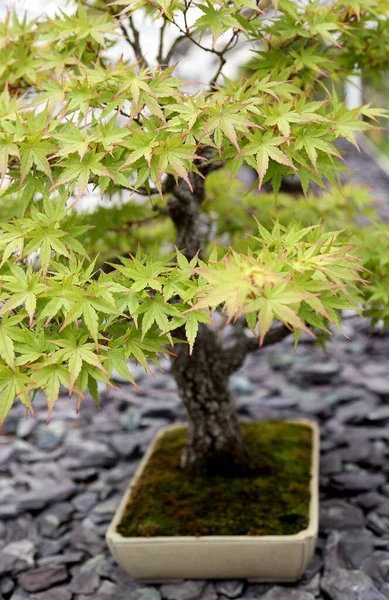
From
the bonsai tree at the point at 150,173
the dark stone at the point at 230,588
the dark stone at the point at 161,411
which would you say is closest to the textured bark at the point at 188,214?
the bonsai tree at the point at 150,173

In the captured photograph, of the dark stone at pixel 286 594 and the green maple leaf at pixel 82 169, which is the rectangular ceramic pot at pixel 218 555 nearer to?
the dark stone at pixel 286 594

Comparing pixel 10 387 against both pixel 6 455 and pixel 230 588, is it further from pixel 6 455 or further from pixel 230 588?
pixel 6 455

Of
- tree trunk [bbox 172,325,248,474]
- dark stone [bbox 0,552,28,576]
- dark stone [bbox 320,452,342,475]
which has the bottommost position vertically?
dark stone [bbox 320,452,342,475]

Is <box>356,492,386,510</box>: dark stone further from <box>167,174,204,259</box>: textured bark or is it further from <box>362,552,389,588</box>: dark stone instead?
<box>167,174,204,259</box>: textured bark

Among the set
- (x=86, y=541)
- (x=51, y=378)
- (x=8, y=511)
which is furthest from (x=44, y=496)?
(x=51, y=378)

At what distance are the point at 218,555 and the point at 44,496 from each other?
2.58 feet

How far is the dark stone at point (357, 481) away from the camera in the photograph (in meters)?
2.02

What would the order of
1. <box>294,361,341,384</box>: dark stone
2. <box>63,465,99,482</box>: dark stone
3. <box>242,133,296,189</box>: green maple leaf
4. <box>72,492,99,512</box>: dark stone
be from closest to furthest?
<box>242,133,296,189</box>: green maple leaf < <box>72,492,99,512</box>: dark stone < <box>63,465,99,482</box>: dark stone < <box>294,361,341,384</box>: dark stone

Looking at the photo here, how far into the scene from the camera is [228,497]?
1.80 metres

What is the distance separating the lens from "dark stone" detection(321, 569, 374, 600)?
1580 mm

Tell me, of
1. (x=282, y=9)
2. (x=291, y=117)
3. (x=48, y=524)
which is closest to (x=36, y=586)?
(x=48, y=524)

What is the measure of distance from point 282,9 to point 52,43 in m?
0.58

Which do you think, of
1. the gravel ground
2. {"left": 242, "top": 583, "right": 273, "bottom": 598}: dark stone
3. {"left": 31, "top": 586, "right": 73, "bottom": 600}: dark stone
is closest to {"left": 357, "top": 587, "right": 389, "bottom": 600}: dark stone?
the gravel ground

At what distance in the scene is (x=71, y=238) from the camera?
1.29 m
